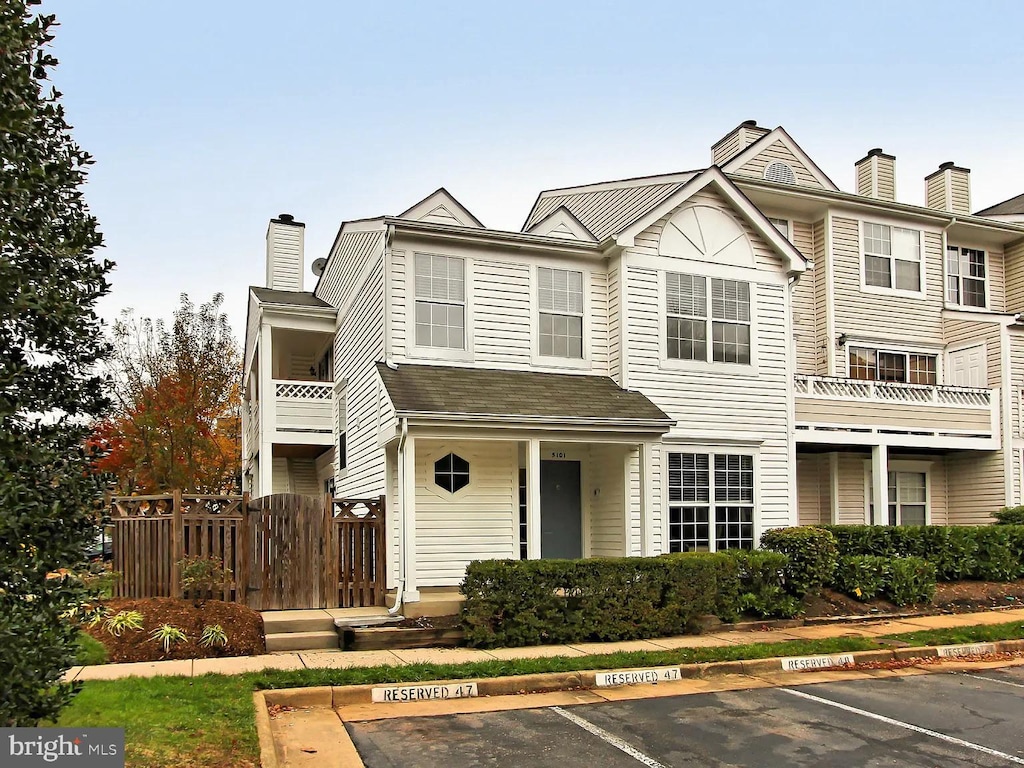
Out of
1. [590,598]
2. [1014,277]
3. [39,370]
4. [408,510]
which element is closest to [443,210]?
[408,510]

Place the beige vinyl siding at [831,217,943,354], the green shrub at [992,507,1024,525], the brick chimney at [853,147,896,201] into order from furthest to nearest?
the brick chimney at [853,147,896,201], the beige vinyl siding at [831,217,943,354], the green shrub at [992,507,1024,525]

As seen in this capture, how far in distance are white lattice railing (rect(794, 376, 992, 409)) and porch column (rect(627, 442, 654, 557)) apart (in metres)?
5.14

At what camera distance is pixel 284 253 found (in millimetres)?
24734

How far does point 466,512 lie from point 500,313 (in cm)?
348

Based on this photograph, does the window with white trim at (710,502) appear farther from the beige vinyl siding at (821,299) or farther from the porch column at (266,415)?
the porch column at (266,415)

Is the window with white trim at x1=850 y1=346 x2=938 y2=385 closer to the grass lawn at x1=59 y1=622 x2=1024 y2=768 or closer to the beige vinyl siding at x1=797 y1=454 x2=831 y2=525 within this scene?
the beige vinyl siding at x1=797 y1=454 x2=831 y2=525

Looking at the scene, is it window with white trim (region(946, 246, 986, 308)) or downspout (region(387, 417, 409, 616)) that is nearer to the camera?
downspout (region(387, 417, 409, 616))

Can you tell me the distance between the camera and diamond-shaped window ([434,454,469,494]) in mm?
14797

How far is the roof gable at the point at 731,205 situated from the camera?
16.0 m

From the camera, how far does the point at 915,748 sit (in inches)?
306

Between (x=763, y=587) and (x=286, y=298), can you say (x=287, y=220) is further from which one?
(x=763, y=587)

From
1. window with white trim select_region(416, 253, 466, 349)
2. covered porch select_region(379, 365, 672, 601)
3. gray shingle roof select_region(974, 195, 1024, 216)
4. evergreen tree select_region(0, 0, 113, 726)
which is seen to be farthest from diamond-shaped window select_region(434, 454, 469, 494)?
gray shingle roof select_region(974, 195, 1024, 216)

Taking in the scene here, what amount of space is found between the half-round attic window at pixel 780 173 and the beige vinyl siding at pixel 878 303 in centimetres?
148

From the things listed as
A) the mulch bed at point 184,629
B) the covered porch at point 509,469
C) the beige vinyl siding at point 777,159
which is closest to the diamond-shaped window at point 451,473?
the covered porch at point 509,469
